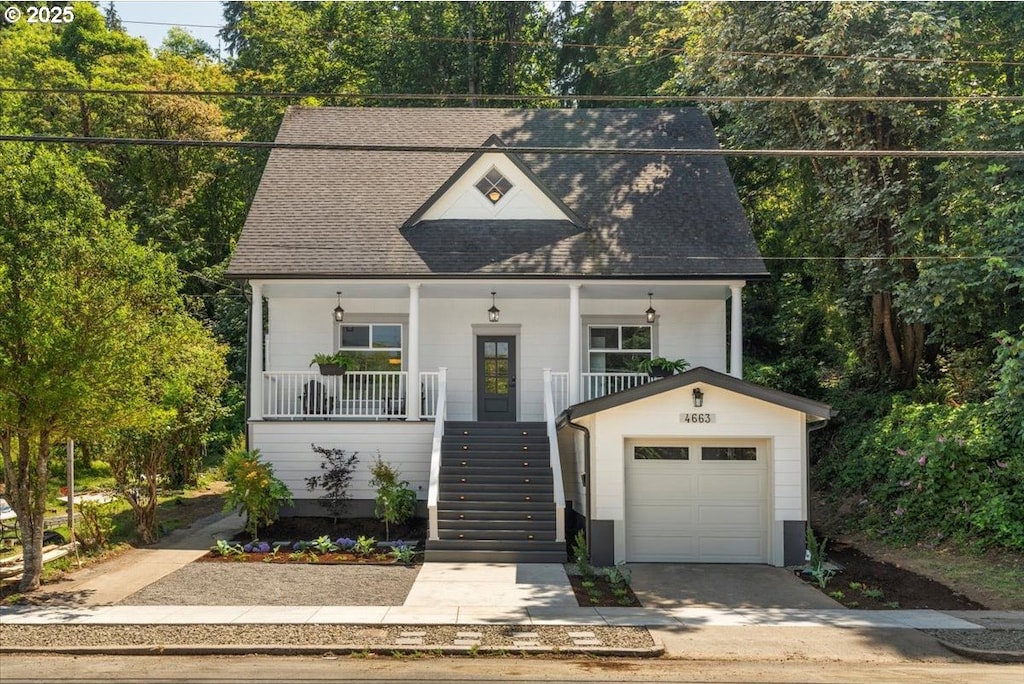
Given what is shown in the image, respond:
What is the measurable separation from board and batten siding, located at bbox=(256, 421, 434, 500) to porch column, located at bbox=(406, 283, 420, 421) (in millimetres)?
329

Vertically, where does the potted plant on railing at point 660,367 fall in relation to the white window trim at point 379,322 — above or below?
below

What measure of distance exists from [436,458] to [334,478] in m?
2.43

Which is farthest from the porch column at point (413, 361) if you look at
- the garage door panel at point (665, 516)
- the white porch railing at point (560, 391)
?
the garage door panel at point (665, 516)

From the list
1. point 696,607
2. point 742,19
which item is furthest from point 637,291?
point 696,607

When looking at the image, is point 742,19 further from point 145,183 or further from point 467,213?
point 145,183

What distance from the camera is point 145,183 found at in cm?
3591

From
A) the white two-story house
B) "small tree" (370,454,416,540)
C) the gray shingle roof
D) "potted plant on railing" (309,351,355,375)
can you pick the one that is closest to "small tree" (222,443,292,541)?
the white two-story house

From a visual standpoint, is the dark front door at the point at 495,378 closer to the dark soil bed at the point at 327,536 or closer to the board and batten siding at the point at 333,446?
the board and batten siding at the point at 333,446

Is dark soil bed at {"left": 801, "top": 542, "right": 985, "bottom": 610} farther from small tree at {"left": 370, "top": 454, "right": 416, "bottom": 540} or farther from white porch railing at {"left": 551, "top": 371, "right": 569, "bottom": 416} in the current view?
A: small tree at {"left": 370, "top": 454, "right": 416, "bottom": 540}

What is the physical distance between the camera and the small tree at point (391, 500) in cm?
1803

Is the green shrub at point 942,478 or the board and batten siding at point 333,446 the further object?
the board and batten siding at point 333,446

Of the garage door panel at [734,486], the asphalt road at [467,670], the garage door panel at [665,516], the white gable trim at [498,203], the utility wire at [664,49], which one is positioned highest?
the utility wire at [664,49]

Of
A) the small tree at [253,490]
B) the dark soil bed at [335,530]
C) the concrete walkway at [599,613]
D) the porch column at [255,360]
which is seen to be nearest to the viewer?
the concrete walkway at [599,613]

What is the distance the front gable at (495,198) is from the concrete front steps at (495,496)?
4.89 meters
